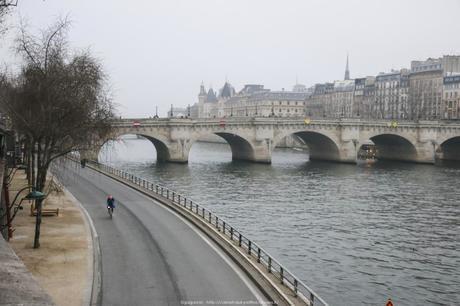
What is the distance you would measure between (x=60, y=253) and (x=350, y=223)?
23.4 m

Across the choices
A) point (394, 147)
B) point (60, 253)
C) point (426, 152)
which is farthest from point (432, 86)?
point (60, 253)

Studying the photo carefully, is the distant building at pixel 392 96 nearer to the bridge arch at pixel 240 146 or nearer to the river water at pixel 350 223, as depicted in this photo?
the bridge arch at pixel 240 146

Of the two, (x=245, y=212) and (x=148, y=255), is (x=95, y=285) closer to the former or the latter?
(x=148, y=255)

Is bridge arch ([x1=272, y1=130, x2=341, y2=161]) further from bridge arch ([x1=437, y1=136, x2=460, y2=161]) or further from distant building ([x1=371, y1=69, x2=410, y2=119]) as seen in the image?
distant building ([x1=371, y1=69, x2=410, y2=119])

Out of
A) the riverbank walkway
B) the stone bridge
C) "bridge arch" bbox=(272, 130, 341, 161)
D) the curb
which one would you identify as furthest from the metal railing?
"bridge arch" bbox=(272, 130, 341, 161)

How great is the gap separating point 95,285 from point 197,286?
378cm

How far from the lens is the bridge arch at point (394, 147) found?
3875 inches

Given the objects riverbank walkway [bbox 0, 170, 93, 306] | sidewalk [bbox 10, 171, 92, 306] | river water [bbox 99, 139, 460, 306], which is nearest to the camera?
riverbank walkway [bbox 0, 170, 93, 306]

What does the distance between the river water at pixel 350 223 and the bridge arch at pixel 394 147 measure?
20.9m

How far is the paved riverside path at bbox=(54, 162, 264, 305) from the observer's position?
718 inches

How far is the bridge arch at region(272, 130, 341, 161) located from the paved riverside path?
6027 centimetres

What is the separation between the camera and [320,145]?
101688 mm

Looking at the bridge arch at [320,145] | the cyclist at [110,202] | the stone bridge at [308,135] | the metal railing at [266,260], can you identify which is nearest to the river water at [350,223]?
the metal railing at [266,260]

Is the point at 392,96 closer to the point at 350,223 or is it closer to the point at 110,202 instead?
the point at 350,223
